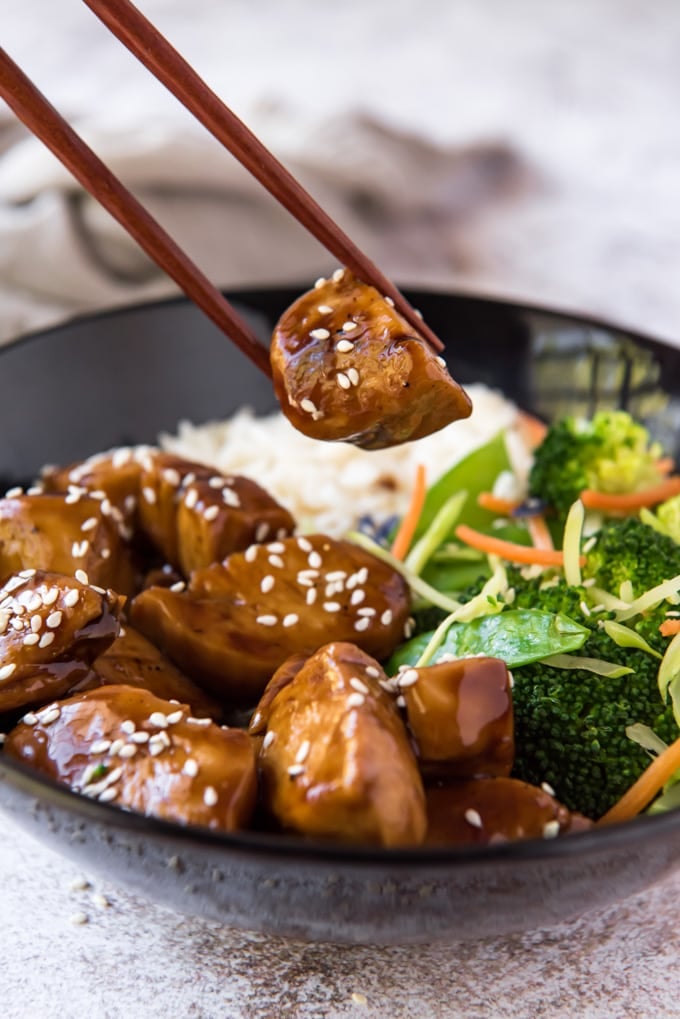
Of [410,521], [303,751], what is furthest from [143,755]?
[410,521]

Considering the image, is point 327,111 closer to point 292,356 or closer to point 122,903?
point 292,356

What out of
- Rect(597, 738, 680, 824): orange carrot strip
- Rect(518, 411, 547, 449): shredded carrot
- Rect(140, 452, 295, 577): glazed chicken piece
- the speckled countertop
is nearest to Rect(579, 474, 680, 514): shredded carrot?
Rect(518, 411, 547, 449): shredded carrot

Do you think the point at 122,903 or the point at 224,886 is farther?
the point at 122,903

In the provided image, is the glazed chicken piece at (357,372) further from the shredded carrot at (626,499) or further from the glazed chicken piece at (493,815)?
the shredded carrot at (626,499)

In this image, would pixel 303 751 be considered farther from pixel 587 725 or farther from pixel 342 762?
pixel 587 725

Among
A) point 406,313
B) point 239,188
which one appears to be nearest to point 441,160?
point 239,188

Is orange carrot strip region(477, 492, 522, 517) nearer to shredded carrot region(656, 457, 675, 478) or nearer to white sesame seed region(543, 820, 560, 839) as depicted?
shredded carrot region(656, 457, 675, 478)
